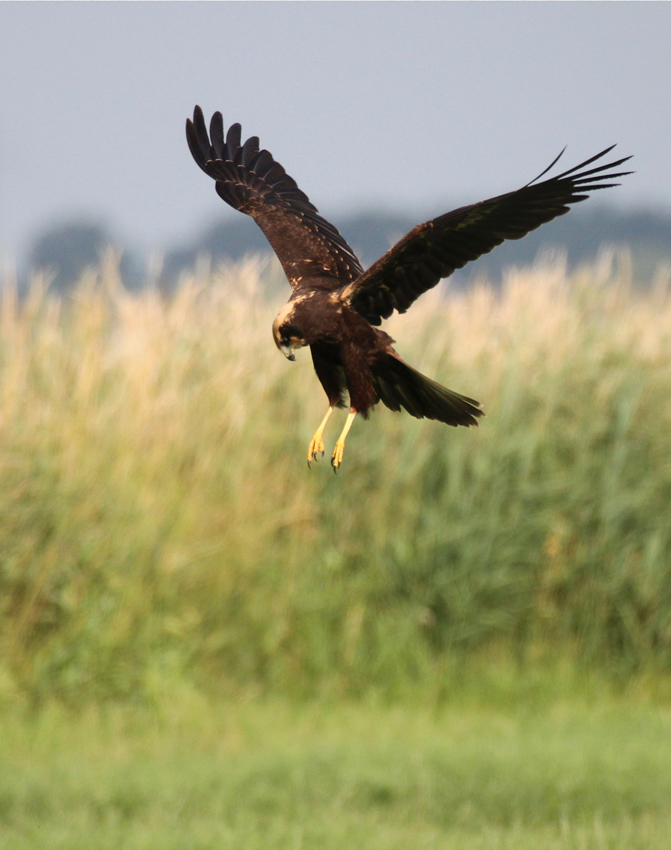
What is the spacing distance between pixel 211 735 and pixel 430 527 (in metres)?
1.55

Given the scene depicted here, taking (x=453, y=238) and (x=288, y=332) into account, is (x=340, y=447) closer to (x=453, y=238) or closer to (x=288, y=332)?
(x=288, y=332)

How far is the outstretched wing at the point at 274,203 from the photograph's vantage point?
4.34 feet

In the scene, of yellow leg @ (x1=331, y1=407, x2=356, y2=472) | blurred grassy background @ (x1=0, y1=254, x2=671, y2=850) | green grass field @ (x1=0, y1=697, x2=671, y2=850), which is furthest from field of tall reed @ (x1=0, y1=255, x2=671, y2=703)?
yellow leg @ (x1=331, y1=407, x2=356, y2=472)

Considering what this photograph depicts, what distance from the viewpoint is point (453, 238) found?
3.88 feet

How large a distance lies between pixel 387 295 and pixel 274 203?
91cm

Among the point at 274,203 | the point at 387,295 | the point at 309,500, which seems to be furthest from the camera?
the point at 309,500

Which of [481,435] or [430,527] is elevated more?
[481,435]

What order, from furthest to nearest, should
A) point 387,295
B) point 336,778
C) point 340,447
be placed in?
point 336,778 < point 387,295 < point 340,447

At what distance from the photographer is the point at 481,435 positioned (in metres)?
5.87

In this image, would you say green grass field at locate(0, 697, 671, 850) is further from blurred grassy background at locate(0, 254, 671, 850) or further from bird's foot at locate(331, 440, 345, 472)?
A: bird's foot at locate(331, 440, 345, 472)

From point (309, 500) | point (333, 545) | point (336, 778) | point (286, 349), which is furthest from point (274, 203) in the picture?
point (333, 545)

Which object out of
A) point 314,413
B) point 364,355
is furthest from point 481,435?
point 364,355

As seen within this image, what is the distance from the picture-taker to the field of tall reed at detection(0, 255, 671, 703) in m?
5.34

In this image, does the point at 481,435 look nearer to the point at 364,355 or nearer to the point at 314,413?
the point at 314,413
